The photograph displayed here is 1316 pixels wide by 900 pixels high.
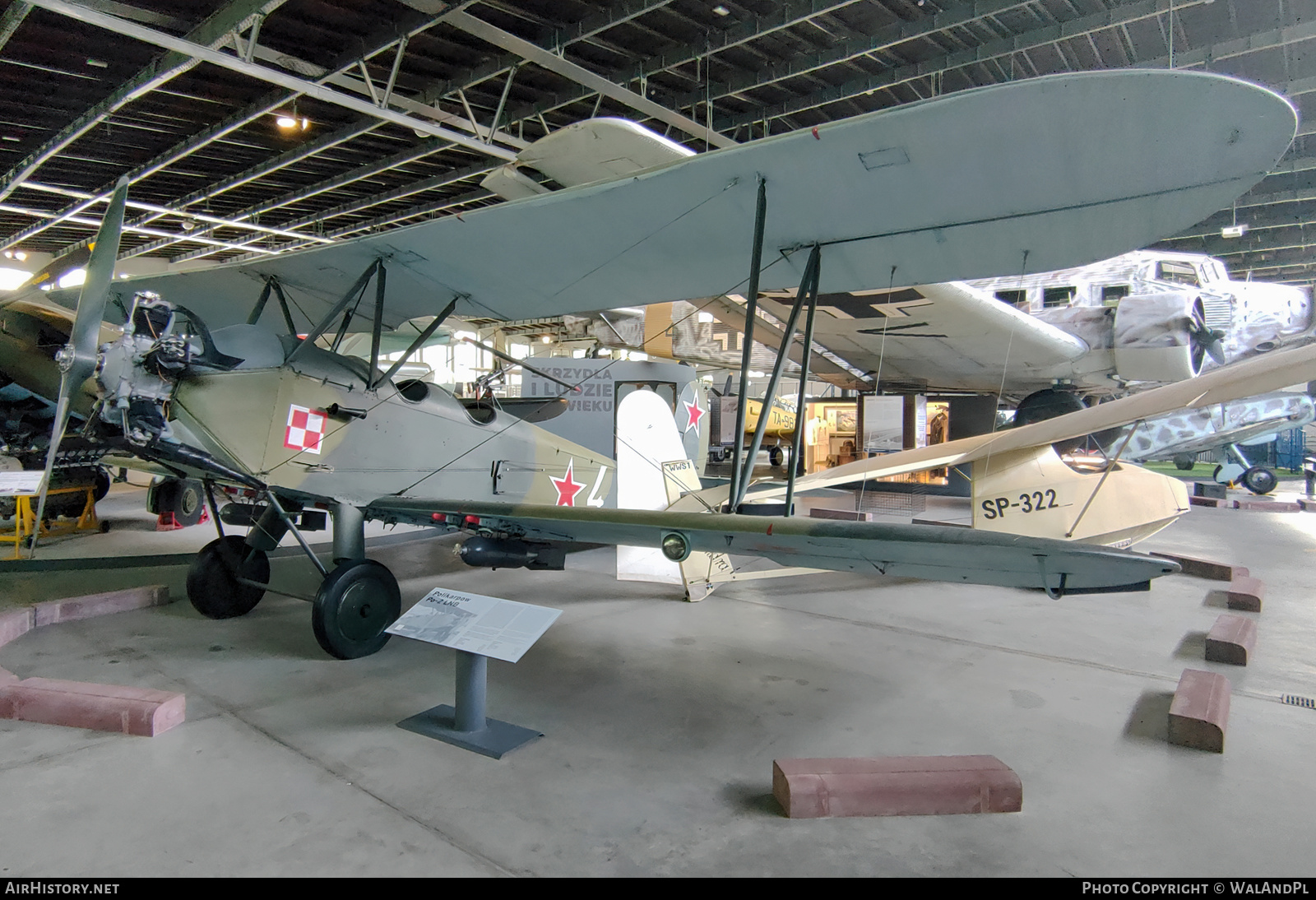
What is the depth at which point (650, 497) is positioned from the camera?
18.7 ft

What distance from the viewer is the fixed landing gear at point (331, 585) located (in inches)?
156

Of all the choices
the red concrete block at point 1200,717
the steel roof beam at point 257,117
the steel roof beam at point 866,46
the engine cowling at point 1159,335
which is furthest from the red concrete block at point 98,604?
the engine cowling at point 1159,335

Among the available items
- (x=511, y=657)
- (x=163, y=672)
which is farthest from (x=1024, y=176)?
(x=163, y=672)

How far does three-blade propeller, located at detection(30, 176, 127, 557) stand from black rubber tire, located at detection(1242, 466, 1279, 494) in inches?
784

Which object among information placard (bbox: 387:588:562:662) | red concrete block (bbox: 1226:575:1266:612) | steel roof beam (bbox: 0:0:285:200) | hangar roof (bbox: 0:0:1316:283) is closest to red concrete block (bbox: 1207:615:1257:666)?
red concrete block (bbox: 1226:575:1266:612)

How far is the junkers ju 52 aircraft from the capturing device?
2465mm

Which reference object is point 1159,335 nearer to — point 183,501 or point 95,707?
A: point 95,707

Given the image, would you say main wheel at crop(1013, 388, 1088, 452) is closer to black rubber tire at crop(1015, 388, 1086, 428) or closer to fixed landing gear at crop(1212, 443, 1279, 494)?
black rubber tire at crop(1015, 388, 1086, 428)

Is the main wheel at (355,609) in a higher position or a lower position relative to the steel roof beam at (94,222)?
lower

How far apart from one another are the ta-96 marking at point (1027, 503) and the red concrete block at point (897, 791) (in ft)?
12.8

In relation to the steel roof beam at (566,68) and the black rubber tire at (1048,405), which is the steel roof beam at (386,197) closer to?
the steel roof beam at (566,68)

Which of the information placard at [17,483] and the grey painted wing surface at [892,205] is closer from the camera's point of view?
the grey painted wing surface at [892,205]

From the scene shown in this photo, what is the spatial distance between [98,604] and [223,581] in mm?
952

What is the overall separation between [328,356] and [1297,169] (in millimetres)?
16547
